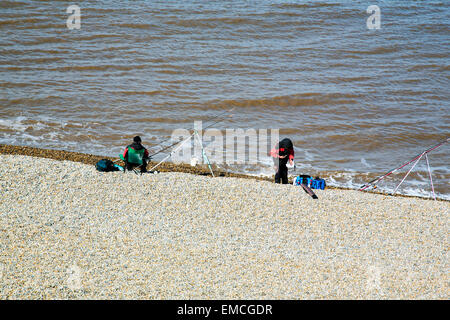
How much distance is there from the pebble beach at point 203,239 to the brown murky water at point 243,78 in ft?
11.8

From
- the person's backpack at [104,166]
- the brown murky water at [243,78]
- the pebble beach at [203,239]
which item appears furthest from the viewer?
the brown murky water at [243,78]

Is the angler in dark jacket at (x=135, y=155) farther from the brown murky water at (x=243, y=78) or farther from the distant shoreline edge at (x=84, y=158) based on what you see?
the brown murky water at (x=243, y=78)

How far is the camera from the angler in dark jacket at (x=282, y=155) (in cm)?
1044

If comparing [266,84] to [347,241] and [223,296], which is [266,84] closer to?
[347,241]

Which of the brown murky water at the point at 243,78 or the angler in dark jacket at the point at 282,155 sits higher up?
the brown murky water at the point at 243,78

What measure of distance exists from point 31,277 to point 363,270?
511cm

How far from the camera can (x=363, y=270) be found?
24.0 feet

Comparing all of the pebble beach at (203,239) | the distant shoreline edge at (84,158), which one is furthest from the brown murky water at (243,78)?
the pebble beach at (203,239)

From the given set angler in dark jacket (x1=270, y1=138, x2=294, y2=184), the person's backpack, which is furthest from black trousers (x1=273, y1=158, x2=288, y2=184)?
the person's backpack

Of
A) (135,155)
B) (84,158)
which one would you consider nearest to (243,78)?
(84,158)

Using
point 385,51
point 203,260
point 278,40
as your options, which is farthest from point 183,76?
point 203,260

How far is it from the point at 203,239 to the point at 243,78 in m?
12.4

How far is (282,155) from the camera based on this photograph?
34.6ft

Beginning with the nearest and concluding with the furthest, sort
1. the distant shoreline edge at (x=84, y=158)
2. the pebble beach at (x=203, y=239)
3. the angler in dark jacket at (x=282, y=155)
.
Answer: the pebble beach at (x=203, y=239), the angler in dark jacket at (x=282, y=155), the distant shoreline edge at (x=84, y=158)
